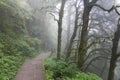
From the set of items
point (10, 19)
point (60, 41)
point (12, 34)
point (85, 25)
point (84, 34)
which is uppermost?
point (10, 19)

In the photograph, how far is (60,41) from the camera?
19906 millimetres

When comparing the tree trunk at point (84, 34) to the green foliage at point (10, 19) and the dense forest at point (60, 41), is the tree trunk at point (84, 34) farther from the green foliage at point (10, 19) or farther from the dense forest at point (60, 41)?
the green foliage at point (10, 19)

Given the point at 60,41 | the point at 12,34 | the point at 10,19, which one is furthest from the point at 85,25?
the point at 10,19

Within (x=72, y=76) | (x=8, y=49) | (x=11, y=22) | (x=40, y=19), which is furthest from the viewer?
(x=40, y=19)

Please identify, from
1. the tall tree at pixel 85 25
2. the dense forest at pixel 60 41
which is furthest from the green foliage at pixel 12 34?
the tall tree at pixel 85 25

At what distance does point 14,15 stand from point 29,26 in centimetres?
1120

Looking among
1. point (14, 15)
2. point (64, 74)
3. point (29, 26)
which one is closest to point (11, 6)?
point (14, 15)

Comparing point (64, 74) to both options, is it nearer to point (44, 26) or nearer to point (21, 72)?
point (21, 72)

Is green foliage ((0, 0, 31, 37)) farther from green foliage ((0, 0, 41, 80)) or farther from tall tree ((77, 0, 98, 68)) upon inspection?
tall tree ((77, 0, 98, 68))

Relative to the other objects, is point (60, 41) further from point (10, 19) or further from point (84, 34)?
point (84, 34)

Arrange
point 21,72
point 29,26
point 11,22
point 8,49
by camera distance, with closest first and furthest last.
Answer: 1. point 21,72
2. point 8,49
3. point 11,22
4. point 29,26

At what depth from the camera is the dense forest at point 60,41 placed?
12512mm

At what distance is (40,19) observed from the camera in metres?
41.0

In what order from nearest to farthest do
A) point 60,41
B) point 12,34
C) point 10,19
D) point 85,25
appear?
point 85,25
point 60,41
point 12,34
point 10,19
